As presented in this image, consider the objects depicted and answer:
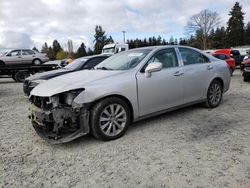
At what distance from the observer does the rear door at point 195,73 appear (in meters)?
5.77

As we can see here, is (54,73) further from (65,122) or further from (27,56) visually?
(27,56)

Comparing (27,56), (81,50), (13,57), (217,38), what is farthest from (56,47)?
(13,57)

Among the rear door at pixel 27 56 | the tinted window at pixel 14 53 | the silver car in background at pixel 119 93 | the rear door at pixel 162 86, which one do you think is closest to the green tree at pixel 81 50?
the rear door at pixel 27 56

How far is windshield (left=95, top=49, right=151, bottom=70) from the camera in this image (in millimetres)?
5234

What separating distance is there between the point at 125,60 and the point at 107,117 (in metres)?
1.46

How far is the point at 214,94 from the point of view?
21.6 feet

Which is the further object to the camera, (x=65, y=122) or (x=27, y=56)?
(x=27, y=56)

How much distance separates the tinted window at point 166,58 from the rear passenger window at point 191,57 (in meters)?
0.27

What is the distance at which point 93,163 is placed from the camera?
3.79 metres

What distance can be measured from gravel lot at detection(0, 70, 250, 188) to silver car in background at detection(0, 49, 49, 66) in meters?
14.6

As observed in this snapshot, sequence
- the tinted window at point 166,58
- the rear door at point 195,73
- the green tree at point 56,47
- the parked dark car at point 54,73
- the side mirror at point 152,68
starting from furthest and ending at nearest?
the green tree at point 56,47
the parked dark car at point 54,73
the rear door at point 195,73
the tinted window at point 166,58
the side mirror at point 152,68

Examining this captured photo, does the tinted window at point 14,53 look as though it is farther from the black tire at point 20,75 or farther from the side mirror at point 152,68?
the side mirror at point 152,68

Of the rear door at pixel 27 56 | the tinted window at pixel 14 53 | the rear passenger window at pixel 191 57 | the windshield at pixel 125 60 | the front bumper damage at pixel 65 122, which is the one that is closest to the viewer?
the front bumper damage at pixel 65 122

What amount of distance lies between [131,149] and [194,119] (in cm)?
201
